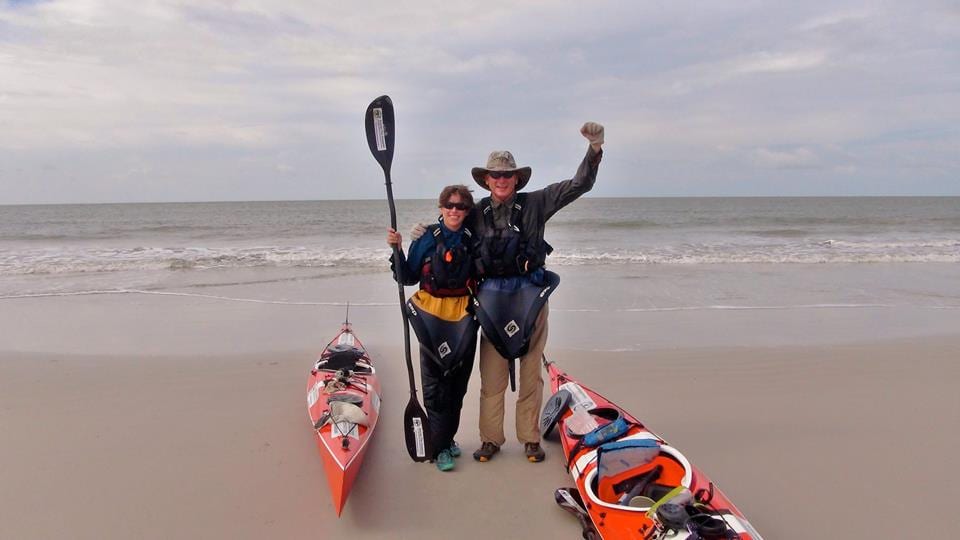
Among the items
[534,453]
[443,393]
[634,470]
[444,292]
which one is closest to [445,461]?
[443,393]

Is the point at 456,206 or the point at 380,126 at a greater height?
the point at 380,126

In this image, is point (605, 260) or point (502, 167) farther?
point (605, 260)

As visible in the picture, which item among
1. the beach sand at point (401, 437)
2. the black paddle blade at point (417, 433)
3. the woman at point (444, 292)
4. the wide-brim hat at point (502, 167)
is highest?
the wide-brim hat at point (502, 167)

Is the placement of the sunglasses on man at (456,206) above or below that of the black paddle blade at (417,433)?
above

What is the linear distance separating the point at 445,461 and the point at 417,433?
0.29 m

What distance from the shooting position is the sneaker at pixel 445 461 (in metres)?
3.82

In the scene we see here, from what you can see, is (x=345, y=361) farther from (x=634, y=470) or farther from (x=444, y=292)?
(x=634, y=470)

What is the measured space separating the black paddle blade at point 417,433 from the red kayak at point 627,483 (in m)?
0.90

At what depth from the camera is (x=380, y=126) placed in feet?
13.5

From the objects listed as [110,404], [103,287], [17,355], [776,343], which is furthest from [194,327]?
[776,343]

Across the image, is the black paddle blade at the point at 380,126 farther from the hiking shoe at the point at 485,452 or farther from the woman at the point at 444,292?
the hiking shoe at the point at 485,452

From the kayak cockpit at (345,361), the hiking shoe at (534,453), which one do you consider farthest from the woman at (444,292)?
the kayak cockpit at (345,361)

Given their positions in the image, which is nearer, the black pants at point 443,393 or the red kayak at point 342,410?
the red kayak at point 342,410

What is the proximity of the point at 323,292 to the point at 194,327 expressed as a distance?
285 cm
